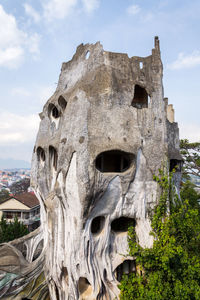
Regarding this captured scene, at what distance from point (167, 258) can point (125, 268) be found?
2.83 metres

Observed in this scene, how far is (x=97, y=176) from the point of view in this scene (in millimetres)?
7691

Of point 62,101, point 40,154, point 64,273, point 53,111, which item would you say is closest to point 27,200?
point 40,154

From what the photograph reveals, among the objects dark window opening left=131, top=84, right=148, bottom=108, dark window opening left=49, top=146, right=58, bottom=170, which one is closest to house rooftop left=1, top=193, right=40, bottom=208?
dark window opening left=49, top=146, right=58, bottom=170

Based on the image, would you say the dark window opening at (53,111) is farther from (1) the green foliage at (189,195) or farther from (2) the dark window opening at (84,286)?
(1) the green foliage at (189,195)

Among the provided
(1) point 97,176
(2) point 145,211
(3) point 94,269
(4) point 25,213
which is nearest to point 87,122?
(1) point 97,176

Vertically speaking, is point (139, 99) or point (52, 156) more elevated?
point (139, 99)

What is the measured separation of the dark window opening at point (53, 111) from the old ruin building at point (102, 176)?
209cm

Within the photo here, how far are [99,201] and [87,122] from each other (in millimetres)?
3082

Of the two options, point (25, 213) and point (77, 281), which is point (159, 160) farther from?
point (25, 213)

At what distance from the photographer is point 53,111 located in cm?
1150

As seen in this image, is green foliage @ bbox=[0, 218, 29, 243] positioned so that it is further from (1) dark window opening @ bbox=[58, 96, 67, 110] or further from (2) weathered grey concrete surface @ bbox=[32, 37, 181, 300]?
(1) dark window opening @ bbox=[58, 96, 67, 110]

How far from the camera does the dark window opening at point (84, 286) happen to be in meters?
8.49

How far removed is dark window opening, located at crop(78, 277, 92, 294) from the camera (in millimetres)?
8492

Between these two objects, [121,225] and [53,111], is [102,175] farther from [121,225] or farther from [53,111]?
[53,111]
